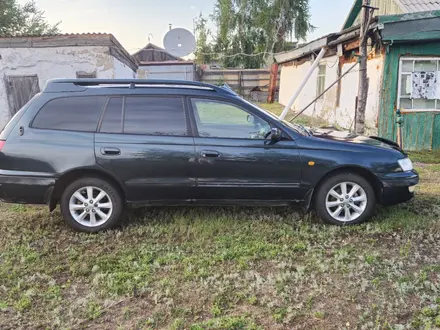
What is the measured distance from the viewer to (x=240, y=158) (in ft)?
14.4

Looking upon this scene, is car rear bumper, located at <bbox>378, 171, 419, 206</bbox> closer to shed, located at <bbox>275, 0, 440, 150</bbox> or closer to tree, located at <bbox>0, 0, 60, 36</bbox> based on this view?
shed, located at <bbox>275, 0, 440, 150</bbox>

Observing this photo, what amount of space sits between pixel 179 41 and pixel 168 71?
12.3 ft

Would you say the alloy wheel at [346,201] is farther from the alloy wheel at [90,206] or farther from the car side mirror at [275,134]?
the alloy wheel at [90,206]

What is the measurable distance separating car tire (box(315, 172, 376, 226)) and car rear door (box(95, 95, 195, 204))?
1508 millimetres

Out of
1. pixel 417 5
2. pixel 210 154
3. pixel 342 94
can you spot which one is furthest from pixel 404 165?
pixel 417 5

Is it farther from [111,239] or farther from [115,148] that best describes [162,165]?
[111,239]

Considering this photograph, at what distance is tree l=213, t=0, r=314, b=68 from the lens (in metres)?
31.1

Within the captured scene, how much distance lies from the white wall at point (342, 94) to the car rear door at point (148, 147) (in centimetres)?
610

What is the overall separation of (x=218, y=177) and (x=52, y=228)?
2.00m

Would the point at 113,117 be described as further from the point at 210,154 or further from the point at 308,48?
the point at 308,48

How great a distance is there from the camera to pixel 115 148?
4.31 m

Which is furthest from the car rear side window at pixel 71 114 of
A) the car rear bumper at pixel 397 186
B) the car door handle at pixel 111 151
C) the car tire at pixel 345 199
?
the car rear bumper at pixel 397 186

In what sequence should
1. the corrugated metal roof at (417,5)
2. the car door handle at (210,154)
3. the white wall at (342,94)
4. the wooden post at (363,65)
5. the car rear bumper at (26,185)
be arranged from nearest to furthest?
1. the car rear bumper at (26,185)
2. the car door handle at (210,154)
3. the wooden post at (363,65)
4. the white wall at (342,94)
5. the corrugated metal roof at (417,5)

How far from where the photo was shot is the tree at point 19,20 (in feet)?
68.8
